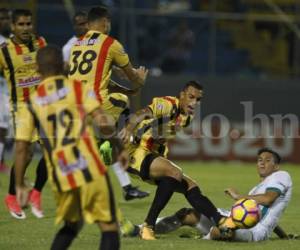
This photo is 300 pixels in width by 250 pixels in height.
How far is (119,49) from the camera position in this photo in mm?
9727

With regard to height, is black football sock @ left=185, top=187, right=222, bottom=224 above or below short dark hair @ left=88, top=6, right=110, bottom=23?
below

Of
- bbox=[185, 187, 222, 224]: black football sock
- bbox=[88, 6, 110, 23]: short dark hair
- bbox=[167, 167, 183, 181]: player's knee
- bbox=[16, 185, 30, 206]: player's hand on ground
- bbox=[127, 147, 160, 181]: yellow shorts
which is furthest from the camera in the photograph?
bbox=[88, 6, 110, 23]: short dark hair

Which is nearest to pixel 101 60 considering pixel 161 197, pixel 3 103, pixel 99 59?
pixel 99 59

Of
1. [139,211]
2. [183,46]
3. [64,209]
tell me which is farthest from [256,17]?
[64,209]

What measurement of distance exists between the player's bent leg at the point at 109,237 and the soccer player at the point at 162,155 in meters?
2.33

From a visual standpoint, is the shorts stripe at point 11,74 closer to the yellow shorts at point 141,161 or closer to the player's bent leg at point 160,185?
the yellow shorts at point 141,161

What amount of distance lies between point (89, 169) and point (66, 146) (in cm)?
23

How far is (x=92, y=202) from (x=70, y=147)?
0.42 metres

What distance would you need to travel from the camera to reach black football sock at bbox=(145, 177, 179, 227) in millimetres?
9086

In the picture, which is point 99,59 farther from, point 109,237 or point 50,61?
point 109,237

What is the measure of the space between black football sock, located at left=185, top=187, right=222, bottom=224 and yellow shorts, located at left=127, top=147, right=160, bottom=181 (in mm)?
527

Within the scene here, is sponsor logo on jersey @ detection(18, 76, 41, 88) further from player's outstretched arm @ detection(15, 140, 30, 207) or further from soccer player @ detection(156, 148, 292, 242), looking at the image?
player's outstretched arm @ detection(15, 140, 30, 207)

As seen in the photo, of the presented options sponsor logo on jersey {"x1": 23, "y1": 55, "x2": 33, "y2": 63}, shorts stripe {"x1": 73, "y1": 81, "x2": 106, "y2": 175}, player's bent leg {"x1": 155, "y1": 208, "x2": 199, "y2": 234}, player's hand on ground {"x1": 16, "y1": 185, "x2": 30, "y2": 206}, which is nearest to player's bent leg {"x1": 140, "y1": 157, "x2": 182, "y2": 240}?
player's bent leg {"x1": 155, "y1": 208, "x2": 199, "y2": 234}

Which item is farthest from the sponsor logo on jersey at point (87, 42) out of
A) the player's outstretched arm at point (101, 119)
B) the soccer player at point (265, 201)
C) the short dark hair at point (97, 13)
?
the player's outstretched arm at point (101, 119)
